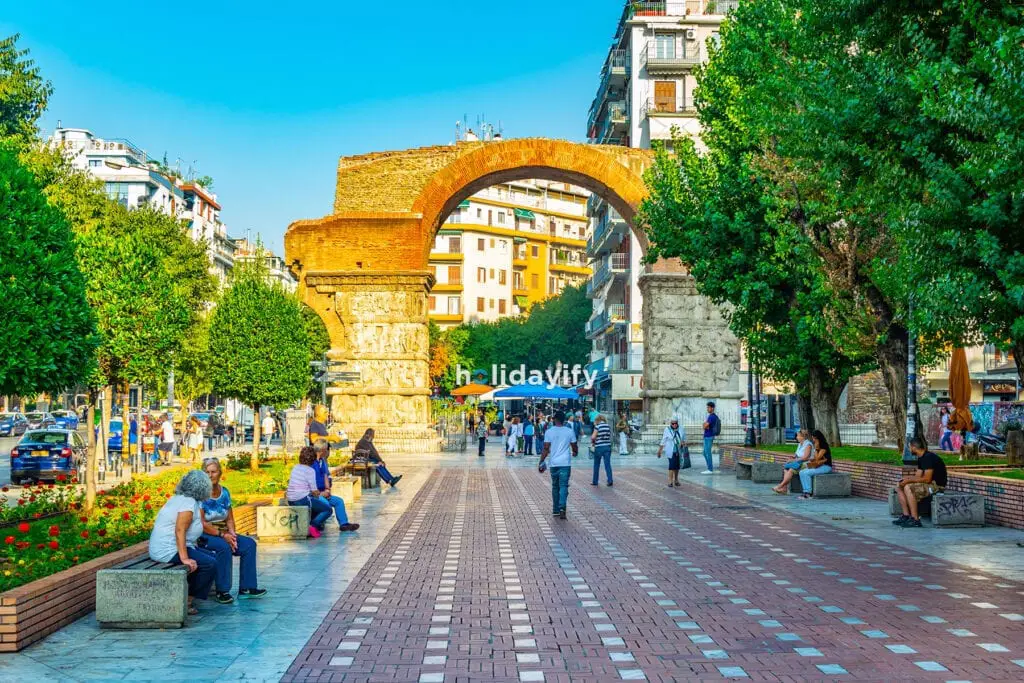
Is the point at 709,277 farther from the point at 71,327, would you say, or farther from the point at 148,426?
the point at 148,426

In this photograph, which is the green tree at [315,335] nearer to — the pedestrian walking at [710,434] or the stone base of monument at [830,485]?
the pedestrian walking at [710,434]

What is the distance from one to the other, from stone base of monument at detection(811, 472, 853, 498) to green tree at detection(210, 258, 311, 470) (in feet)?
64.2

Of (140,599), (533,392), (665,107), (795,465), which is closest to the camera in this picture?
(140,599)

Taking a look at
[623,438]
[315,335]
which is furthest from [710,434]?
[315,335]

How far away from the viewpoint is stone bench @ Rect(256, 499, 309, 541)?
15484 mm

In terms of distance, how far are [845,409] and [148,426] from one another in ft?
83.3

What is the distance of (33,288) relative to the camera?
15266 millimetres

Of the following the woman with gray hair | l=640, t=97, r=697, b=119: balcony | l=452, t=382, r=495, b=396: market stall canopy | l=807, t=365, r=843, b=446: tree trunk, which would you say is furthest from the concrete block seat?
l=640, t=97, r=697, b=119: balcony

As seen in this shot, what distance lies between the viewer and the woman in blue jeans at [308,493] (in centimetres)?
1591

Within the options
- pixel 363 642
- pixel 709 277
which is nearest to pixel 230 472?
pixel 709 277

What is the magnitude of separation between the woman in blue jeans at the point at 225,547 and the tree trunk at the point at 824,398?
20062mm

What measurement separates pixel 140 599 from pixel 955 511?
1159 centimetres

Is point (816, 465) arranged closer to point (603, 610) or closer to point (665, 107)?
point (603, 610)

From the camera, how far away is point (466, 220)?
103 m
